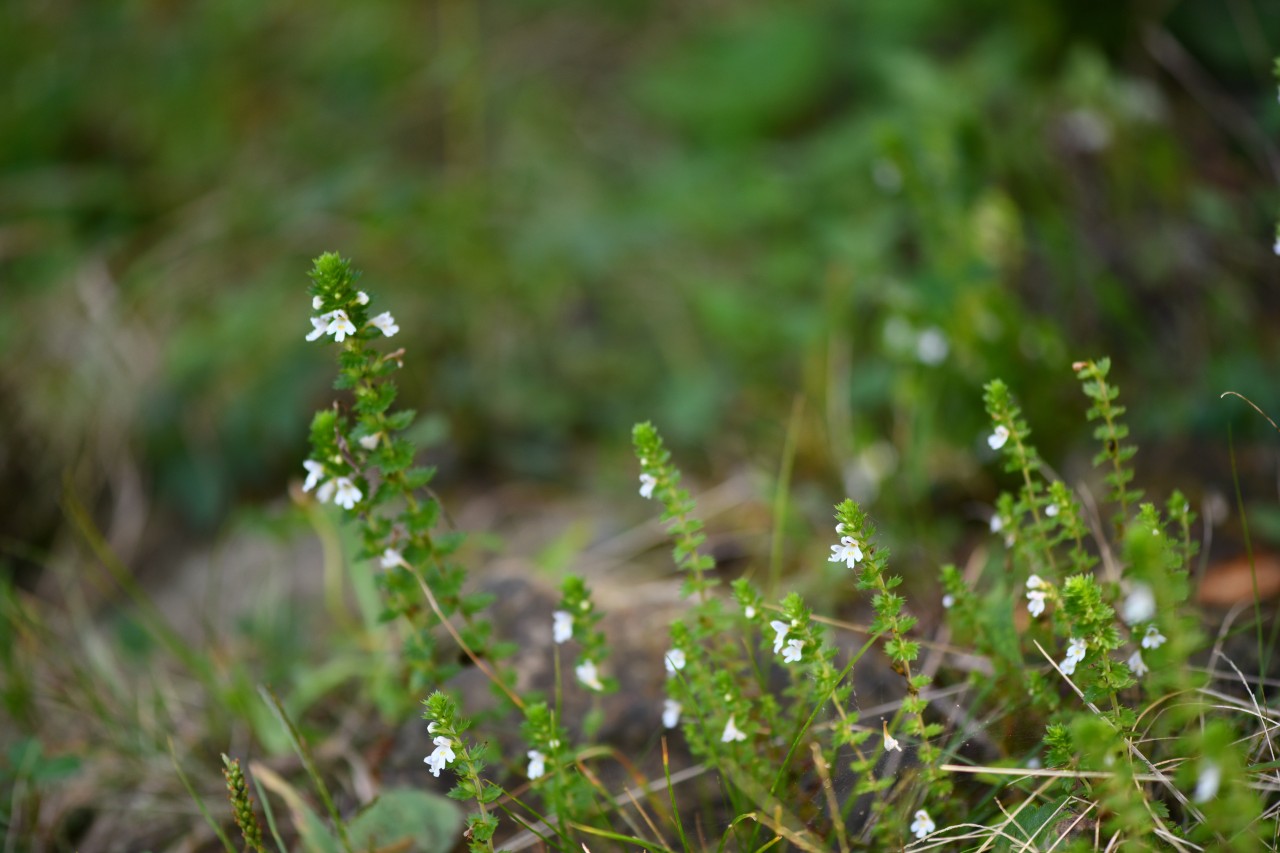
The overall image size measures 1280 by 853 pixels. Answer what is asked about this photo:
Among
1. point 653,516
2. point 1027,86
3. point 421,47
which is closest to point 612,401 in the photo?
point 653,516

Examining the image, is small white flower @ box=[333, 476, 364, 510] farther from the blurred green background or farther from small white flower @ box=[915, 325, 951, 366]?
small white flower @ box=[915, 325, 951, 366]

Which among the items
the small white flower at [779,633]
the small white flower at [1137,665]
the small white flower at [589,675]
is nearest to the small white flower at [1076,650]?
the small white flower at [1137,665]

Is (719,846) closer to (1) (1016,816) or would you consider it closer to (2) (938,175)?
(1) (1016,816)

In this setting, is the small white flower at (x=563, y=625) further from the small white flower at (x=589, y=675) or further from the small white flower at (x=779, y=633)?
the small white flower at (x=779, y=633)

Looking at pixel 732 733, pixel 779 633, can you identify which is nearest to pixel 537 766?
pixel 732 733

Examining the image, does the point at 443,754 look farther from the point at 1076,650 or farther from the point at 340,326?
the point at 1076,650

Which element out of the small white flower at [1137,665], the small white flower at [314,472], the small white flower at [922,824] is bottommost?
the small white flower at [922,824]

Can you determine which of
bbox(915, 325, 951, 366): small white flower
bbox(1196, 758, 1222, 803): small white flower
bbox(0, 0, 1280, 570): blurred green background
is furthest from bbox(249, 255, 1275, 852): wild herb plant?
bbox(915, 325, 951, 366): small white flower
